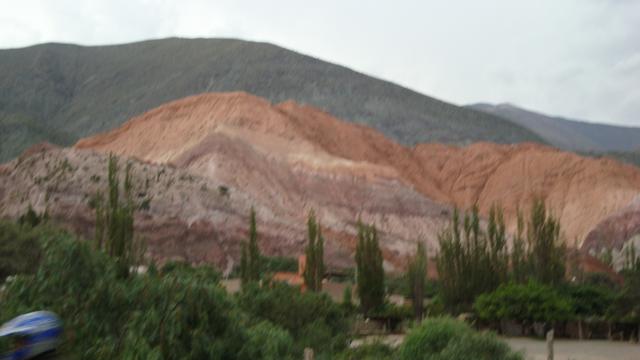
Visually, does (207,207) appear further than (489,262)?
Result: Yes

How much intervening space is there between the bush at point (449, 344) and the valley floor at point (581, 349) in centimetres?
915

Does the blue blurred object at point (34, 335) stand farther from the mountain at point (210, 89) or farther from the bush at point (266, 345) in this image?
the mountain at point (210, 89)

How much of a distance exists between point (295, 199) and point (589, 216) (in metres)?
26.9

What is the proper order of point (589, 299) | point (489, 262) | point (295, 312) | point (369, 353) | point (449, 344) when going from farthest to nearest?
point (489, 262) < point (589, 299) < point (295, 312) < point (369, 353) < point (449, 344)

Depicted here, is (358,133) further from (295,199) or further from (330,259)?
(330,259)

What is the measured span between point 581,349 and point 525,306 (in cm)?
636

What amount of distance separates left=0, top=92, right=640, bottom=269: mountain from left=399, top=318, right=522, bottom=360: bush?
42.6 meters

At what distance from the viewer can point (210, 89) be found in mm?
118000

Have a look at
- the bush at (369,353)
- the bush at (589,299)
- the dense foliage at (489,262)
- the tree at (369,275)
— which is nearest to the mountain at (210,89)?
the dense foliage at (489,262)

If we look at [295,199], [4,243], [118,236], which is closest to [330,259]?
[295,199]

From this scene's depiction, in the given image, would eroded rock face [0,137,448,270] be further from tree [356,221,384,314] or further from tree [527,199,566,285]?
tree [527,199,566,285]

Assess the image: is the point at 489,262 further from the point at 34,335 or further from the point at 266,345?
the point at 34,335

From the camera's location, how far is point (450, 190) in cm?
9031

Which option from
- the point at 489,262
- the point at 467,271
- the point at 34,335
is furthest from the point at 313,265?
the point at 34,335
